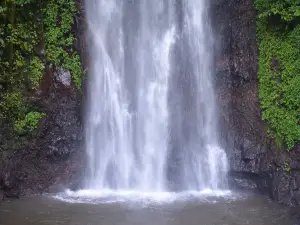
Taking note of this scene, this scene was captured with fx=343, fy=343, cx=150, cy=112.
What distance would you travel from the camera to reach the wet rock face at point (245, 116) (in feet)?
31.3

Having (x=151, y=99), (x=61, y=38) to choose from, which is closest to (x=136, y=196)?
(x=151, y=99)

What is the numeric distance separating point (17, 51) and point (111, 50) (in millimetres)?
3198

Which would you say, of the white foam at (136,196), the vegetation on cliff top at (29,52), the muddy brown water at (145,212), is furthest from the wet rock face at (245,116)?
the vegetation on cliff top at (29,52)

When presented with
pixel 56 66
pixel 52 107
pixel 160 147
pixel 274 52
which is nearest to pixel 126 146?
pixel 160 147

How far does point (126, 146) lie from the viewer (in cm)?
1124

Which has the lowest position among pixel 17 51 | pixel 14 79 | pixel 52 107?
pixel 52 107

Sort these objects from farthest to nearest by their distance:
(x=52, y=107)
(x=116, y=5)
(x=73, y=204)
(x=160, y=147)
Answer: (x=116, y=5), (x=160, y=147), (x=52, y=107), (x=73, y=204)

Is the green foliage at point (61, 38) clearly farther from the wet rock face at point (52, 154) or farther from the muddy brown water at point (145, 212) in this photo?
the muddy brown water at point (145, 212)

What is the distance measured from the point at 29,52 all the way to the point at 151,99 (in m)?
4.19

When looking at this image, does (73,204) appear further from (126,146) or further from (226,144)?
(226,144)

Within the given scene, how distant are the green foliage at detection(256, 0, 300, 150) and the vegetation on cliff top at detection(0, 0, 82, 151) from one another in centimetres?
593

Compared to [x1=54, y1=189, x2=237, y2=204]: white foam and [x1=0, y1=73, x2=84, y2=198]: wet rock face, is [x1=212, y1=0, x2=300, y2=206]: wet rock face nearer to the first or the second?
[x1=54, y1=189, x2=237, y2=204]: white foam

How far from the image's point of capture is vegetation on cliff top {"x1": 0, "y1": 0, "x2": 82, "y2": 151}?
394 inches

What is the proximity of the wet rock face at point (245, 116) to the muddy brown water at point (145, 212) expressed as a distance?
816 mm
